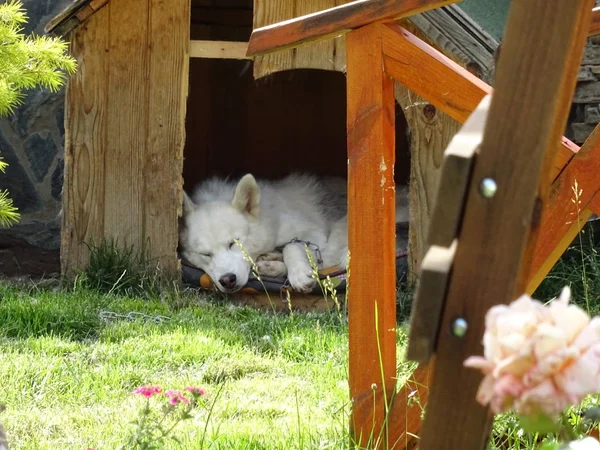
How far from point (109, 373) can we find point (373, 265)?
152cm

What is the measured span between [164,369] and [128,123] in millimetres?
2036

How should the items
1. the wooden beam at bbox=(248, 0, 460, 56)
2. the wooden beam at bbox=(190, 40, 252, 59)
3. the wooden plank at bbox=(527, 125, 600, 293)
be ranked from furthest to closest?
the wooden beam at bbox=(190, 40, 252, 59) < the wooden plank at bbox=(527, 125, 600, 293) < the wooden beam at bbox=(248, 0, 460, 56)

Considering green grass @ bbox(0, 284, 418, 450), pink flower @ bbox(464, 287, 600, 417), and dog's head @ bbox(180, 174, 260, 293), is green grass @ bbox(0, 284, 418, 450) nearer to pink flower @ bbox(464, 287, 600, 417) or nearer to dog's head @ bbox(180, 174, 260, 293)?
dog's head @ bbox(180, 174, 260, 293)

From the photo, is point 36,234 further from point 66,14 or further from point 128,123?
point 66,14

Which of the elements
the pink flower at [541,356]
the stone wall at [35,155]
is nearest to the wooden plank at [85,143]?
the stone wall at [35,155]

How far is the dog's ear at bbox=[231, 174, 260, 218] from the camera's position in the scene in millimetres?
5316

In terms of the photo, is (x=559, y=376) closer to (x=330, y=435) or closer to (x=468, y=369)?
(x=468, y=369)

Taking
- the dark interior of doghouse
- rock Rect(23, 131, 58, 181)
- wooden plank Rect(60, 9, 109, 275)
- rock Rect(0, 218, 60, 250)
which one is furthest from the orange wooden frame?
rock Rect(23, 131, 58, 181)

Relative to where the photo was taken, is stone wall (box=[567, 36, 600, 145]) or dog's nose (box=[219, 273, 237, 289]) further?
stone wall (box=[567, 36, 600, 145])

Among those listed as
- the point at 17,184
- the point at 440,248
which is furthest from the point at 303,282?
the point at 440,248

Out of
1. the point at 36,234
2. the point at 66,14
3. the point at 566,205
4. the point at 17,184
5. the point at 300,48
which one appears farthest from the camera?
the point at 17,184

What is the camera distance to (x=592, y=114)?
5020 mm

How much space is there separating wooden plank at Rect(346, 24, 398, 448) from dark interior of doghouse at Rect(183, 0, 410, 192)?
5218 millimetres

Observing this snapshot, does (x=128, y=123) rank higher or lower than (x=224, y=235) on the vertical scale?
higher
